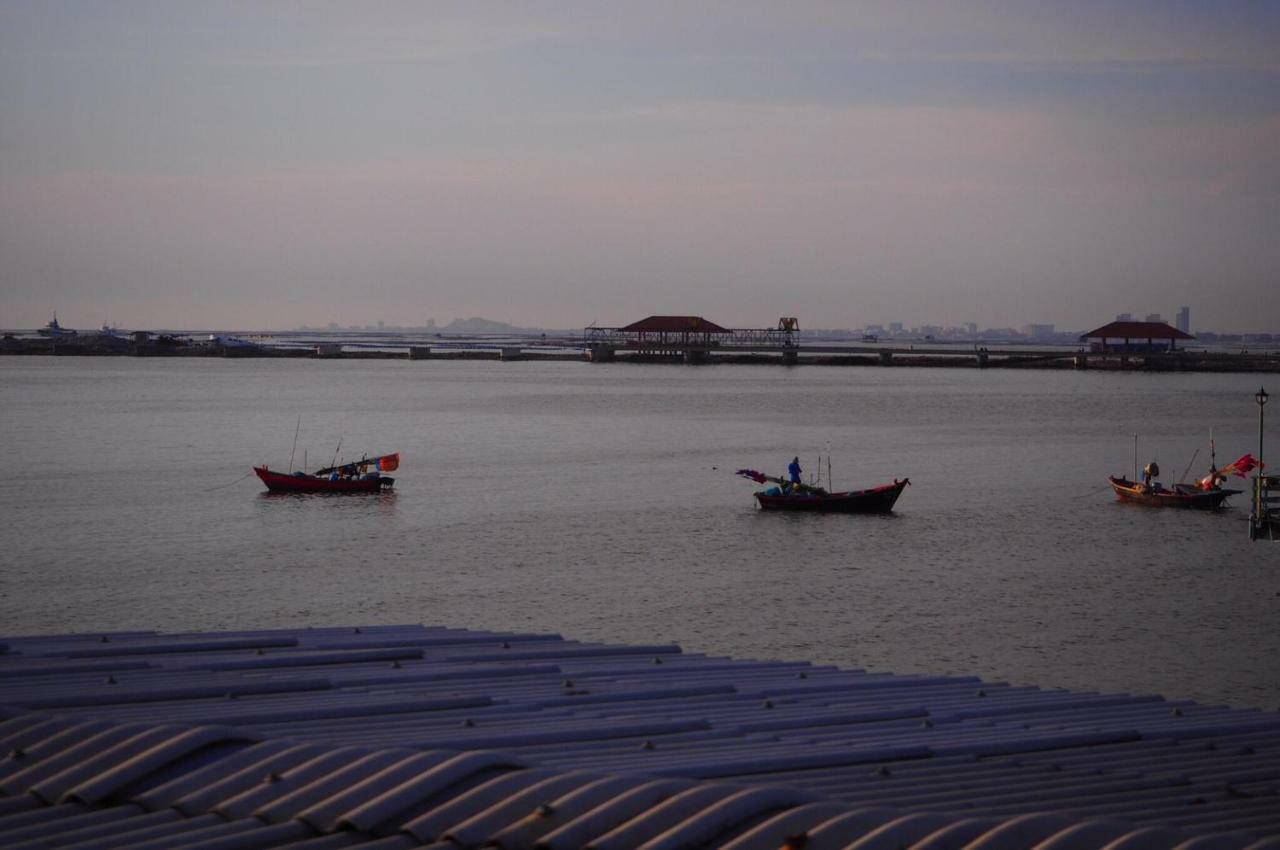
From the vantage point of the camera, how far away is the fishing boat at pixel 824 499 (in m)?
34.1

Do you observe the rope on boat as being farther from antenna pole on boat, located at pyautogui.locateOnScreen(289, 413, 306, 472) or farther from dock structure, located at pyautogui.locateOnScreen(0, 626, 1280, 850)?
dock structure, located at pyautogui.locateOnScreen(0, 626, 1280, 850)

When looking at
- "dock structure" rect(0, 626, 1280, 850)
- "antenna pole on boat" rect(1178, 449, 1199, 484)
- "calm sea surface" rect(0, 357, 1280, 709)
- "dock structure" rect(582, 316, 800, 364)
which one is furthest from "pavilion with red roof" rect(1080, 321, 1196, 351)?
"dock structure" rect(0, 626, 1280, 850)

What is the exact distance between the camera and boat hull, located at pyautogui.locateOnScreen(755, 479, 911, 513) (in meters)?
34.0

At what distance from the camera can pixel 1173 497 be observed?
3647 centimetres

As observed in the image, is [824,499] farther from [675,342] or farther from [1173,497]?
[675,342]

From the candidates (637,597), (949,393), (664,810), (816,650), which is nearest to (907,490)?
(637,597)

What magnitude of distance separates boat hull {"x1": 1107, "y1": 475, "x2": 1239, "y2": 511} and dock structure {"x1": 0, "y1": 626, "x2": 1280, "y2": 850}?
92.1 feet

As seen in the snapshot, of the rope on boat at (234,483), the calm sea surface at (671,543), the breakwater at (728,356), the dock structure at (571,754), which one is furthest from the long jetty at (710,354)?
the dock structure at (571,754)

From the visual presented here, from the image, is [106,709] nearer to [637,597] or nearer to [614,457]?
[637,597]

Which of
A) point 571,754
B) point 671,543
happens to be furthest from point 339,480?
point 571,754

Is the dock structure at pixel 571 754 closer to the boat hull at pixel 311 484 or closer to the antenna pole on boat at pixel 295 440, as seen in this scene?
the boat hull at pixel 311 484

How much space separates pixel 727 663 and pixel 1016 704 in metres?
2.33

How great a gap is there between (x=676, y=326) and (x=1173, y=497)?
97.0 meters

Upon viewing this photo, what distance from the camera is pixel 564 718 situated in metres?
7.89
